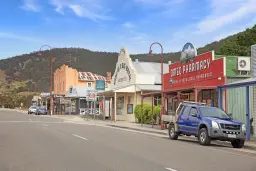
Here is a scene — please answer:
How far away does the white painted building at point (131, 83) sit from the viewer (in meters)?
39.0

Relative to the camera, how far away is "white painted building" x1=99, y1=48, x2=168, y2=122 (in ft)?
128

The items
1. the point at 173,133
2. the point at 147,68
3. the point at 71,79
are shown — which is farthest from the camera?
the point at 71,79

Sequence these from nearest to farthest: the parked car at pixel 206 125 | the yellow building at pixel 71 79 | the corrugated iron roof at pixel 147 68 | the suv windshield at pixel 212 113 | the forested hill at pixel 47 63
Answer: the parked car at pixel 206 125
the suv windshield at pixel 212 113
the corrugated iron roof at pixel 147 68
the yellow building at pixel 71 79
the forested hill at pixel 47 63

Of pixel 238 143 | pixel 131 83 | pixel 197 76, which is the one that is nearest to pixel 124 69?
pixel 131 83

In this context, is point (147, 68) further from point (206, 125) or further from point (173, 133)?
point (206, 125)

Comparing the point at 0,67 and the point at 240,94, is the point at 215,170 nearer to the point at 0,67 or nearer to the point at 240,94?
the point at 240,94

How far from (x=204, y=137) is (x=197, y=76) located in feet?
35.1

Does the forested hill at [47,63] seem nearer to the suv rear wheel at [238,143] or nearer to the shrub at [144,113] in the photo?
the shrub at [144,113]

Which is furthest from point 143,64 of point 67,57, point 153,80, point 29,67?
point 29,67

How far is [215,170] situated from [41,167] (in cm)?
436

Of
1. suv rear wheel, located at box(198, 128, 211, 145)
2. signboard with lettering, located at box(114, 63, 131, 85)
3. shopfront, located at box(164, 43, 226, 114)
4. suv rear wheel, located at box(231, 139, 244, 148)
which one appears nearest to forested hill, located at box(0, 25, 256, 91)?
signboard with lettering, located at box(114, 63, 131, 85)

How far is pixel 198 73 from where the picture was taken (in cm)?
2722

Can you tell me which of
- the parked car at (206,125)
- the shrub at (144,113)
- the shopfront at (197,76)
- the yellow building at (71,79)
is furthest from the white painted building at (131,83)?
the yellow building at (71,79)

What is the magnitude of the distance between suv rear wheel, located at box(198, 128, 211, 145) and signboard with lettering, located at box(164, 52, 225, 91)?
7416 millimetres
